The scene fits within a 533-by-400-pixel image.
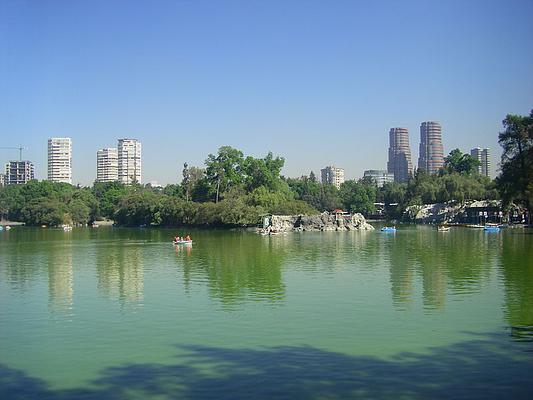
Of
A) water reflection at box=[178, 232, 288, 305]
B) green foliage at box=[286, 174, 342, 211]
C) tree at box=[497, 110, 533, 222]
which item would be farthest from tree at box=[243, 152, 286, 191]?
water reflection at box=[178, 232, 288, 305]

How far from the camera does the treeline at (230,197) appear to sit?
306 ft

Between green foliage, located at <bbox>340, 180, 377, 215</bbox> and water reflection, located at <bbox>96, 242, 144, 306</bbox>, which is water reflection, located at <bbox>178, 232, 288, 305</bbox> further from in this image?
green foliage, located at <bbox>340, 180, 377, 215</bbox>

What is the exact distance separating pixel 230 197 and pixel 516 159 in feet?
152

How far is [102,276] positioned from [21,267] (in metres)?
7.44

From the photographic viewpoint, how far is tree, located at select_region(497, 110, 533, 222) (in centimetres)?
5935

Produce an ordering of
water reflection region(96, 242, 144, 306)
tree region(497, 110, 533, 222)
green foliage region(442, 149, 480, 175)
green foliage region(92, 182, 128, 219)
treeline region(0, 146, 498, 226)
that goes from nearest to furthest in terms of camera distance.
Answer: water reflection region(96, 242, 144, 306), tree region(497, 110, 533, 222), treeline region(0, 146, 498, 226), green foliage region(92, 182, 128, 219), green foliage region(442, 149, 480, 175)

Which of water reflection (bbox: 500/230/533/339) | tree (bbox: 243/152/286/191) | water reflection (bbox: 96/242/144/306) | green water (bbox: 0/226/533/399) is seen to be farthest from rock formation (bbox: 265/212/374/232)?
green water (bbox: 0/226/533/399)

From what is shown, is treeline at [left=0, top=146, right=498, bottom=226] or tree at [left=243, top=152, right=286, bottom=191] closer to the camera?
treeline at [left=0, top=146, right=498, bottom=226]

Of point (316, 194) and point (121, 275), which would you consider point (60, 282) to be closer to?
point (121, 275)

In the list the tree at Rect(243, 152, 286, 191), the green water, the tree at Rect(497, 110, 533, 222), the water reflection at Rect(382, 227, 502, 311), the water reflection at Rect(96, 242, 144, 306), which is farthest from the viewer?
the tree at Rect(243, 152, 286, 191)

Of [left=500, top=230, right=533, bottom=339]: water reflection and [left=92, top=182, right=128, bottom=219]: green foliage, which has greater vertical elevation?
[left=92, top=182, right=128, bottom=219]: green foliage

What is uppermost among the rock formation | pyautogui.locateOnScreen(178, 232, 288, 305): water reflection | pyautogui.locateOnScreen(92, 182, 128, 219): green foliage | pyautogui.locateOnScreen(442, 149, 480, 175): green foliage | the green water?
pyautogui.locateOnScreen(442, 149, 480, 175): green foliage

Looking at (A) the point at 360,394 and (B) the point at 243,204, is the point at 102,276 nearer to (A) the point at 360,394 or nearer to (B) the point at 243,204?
(A) the point at 360,394

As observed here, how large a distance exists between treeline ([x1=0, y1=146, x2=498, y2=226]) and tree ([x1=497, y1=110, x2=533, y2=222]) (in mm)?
25653
